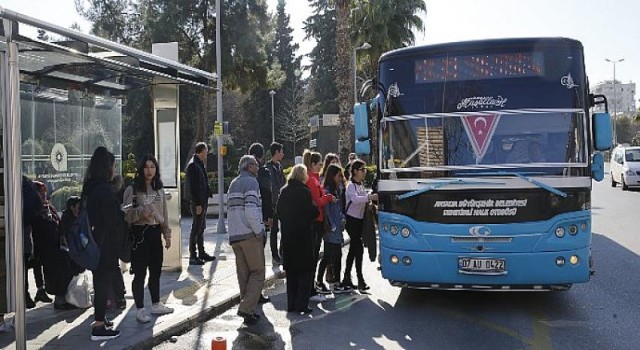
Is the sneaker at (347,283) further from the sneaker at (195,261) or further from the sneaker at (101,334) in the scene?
the sneaker at (101,334)

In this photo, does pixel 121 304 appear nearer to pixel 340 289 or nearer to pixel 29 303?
pixel 29 303

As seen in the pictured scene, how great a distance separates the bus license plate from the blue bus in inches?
0.4

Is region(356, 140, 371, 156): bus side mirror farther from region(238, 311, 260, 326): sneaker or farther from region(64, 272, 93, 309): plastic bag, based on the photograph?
region(64, 272, 93, 309): plastic bag

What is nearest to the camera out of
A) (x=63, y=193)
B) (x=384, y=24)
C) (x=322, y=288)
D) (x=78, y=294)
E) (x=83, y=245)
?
(x=83, y=245)

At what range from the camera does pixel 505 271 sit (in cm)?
685

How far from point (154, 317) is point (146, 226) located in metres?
1.02

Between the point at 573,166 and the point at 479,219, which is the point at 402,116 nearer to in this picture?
the point at 479,219

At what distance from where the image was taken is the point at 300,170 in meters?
7.12

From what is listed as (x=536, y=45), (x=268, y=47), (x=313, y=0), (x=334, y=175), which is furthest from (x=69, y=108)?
(x=313, y=0)

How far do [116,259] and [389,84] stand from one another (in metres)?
3.61

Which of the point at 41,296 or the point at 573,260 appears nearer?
the point at 573,260

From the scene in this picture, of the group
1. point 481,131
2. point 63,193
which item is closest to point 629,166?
point 481,131

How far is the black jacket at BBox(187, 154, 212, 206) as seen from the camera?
1001cm

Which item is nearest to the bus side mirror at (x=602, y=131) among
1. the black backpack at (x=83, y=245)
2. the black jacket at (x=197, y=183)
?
the black backpack at (x=83, y=245)
